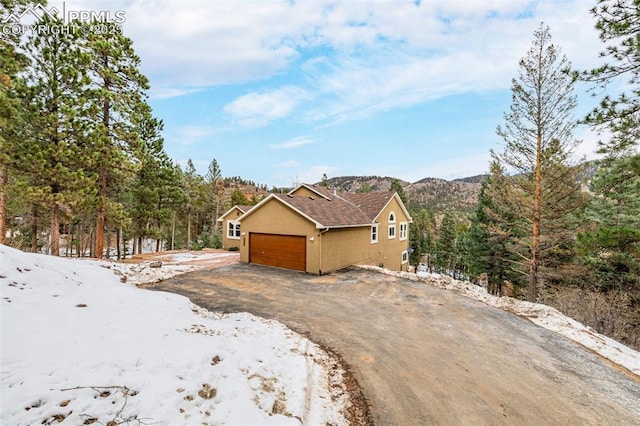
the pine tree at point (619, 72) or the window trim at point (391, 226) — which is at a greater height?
the pine tree at point (619, 72)

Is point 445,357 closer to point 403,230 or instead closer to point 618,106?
point 618,106

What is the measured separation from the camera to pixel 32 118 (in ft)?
35.7

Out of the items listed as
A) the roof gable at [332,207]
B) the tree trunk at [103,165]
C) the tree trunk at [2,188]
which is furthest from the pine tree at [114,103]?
the roof gable at [332,207]

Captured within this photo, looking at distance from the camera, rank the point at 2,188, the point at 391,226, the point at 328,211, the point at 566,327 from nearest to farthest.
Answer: the point at 566,327, the point at 2,188, the point at 328,211, the point at 391,226

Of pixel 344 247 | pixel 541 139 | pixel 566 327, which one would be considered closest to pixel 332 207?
pixel 344 247

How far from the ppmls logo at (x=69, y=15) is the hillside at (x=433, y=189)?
100 metres

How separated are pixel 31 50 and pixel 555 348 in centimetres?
1989

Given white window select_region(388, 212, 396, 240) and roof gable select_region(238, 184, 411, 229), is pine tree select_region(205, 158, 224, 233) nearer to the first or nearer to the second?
roof gable select_region(238, 184, 411, 229)

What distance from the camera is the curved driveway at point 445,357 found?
12.6 ft

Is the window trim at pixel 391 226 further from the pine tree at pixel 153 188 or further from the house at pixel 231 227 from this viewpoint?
the pine tree at pixel 153 188

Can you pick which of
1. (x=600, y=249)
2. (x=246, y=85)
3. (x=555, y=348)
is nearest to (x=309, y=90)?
(x=246, y=85)

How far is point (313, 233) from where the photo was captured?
1298 cm

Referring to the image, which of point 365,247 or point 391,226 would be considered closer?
point 365,247

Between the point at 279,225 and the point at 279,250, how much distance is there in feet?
4.30
